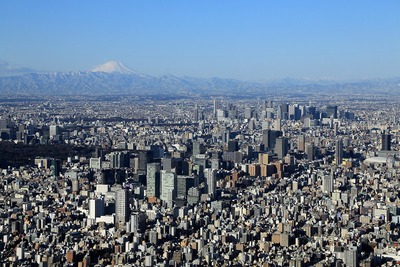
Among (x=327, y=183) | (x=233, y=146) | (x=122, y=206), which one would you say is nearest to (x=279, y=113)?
(x=233, y=146)

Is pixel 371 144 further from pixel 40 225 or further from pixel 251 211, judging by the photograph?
pixel 40 225

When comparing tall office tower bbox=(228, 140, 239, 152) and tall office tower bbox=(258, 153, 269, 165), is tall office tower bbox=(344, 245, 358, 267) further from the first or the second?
tall office tower bbox=(228, 140, 239, 152)

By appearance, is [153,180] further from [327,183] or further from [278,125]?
[278,125]

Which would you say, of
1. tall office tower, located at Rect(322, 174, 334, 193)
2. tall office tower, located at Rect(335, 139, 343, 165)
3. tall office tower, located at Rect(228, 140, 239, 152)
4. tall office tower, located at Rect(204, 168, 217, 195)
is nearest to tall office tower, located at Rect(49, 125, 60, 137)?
tall office tower, located at Rect(228, 140, 239, 152)


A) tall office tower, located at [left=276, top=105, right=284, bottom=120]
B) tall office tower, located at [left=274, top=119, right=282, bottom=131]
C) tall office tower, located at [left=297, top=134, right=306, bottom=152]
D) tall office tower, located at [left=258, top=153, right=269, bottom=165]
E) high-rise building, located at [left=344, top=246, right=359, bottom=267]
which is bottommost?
high-rise building, located at [left=344, top=246, right=359, bottom=267]

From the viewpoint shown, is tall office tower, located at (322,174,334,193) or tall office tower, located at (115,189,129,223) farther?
tall office tower, located at (322,174,334,193)

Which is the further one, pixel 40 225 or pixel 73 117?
pixel 73 117

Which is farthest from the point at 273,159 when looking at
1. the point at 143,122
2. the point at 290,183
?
the point at 143,122
